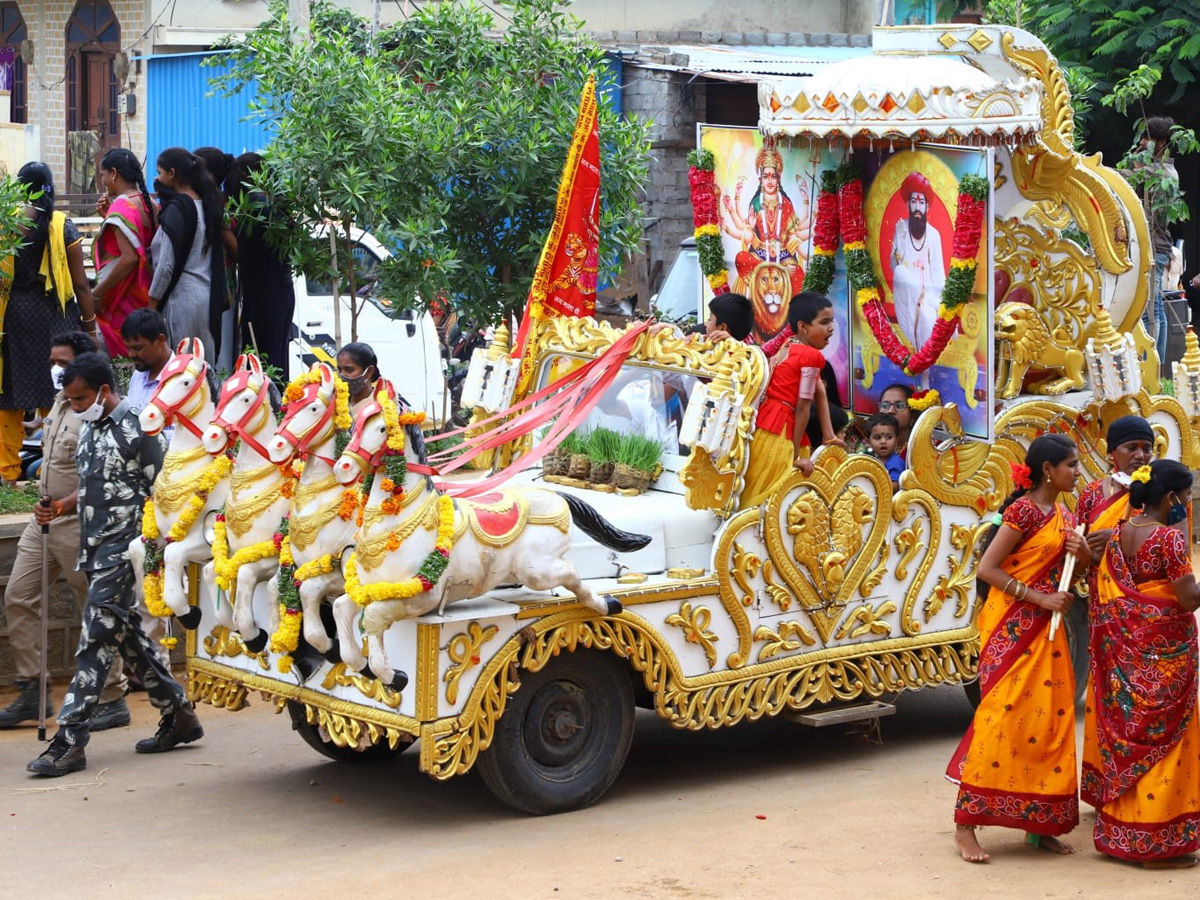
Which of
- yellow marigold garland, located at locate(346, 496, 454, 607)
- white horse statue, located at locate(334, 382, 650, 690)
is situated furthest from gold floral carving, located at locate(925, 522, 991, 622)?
yellow marigold garland, located at locate(346, 496, 454, 607)

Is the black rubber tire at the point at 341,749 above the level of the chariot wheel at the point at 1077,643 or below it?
below

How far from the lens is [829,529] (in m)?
7.84

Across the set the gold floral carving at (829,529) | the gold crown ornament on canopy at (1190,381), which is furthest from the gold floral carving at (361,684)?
the gold crown ornament on canopy at (1190,381)

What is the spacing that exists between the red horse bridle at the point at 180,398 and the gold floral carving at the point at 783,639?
8.20 feet

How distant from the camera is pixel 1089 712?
21.5ft

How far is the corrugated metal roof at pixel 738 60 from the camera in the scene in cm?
1903

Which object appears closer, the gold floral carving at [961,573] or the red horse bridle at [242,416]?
the red horse bridle at [242,416]

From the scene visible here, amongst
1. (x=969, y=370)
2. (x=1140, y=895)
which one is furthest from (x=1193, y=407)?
(x=1140, y=895)

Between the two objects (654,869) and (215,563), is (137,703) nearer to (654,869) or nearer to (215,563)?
(215,563)

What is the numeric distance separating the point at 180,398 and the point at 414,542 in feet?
5.02

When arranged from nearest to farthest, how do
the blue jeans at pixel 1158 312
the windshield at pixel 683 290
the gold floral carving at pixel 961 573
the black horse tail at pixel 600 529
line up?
the black horse tail at pixel 600 529, the gold floral carving at pixel 961 573, the blue jeans at pixel 1158 312, the windshield at pixel 683 290

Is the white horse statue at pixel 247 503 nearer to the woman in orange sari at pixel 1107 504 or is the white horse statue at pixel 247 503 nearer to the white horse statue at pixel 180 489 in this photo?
the white horse statue at pixel 180 489

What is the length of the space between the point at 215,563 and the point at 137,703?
2407 millimetres

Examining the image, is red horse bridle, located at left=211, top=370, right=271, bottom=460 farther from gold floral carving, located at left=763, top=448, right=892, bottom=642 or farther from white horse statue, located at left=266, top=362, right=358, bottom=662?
gold floral carving, located at left=763, top=448, right=892, bottom=642
